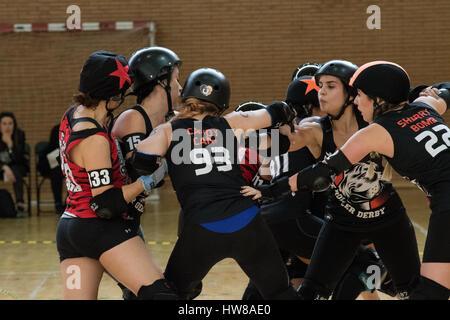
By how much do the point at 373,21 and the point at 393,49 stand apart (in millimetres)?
652

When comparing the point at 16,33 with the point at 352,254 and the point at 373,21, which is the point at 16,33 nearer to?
the point at 373,21

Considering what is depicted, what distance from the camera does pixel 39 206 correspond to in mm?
9883

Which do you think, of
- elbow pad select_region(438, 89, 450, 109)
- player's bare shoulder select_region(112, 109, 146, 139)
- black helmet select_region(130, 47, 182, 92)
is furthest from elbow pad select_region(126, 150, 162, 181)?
elbow pad select_region(438, 89, 450, 109)

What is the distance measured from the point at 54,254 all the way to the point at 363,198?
453 centimetres

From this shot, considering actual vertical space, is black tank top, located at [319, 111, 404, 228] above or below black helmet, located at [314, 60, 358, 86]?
below

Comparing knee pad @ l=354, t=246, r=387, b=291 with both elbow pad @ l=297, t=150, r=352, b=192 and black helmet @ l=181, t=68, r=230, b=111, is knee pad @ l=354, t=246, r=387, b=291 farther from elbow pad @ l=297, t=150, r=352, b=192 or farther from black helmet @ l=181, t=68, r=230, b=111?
black helmet @ l=181, t=68, r=230, b=111

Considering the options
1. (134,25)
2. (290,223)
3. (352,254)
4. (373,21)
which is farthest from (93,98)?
(373,21)

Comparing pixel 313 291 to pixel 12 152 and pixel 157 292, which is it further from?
pixel 12 152

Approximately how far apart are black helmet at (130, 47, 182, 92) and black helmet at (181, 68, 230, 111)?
577mm

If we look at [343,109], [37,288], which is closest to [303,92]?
[343,109]

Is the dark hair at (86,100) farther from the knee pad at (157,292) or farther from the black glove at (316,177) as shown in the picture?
the black glove at (316,177)

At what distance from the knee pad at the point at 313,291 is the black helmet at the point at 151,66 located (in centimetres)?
158

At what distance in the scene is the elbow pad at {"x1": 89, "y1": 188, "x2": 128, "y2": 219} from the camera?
3002 mm

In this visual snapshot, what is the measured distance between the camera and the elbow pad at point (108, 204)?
300cm
